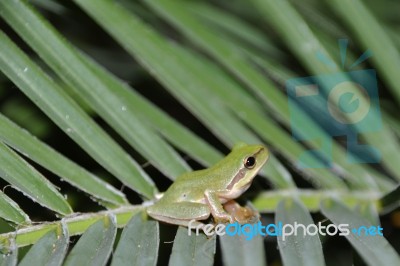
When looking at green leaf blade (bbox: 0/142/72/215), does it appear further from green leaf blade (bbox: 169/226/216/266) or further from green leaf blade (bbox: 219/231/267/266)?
green leaf blade (bbox: 219/231/267/266)

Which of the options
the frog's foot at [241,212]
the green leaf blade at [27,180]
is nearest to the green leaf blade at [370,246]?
the frog's foot at [241,212]

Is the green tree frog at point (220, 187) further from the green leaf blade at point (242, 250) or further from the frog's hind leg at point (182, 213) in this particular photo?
the green leaf blade at point (242, 250)

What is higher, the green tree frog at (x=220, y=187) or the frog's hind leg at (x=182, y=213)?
the green tree frog at (x=220, y=187)

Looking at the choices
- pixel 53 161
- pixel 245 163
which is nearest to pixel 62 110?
pixel 53 161

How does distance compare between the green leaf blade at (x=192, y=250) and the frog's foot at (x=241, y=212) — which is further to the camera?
the frog's foot at (x=241, y=212)

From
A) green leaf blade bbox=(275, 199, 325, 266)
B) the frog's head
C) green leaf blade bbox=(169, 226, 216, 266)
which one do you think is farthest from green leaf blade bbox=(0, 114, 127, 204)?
green leaf blade bbox=(275, 199, 325, 266)

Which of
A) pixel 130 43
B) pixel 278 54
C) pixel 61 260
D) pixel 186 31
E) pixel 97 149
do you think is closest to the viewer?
pixel 61 260

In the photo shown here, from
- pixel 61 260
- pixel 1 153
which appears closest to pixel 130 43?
pixel 1 153

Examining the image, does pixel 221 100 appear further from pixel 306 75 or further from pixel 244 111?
pixel 306 75
